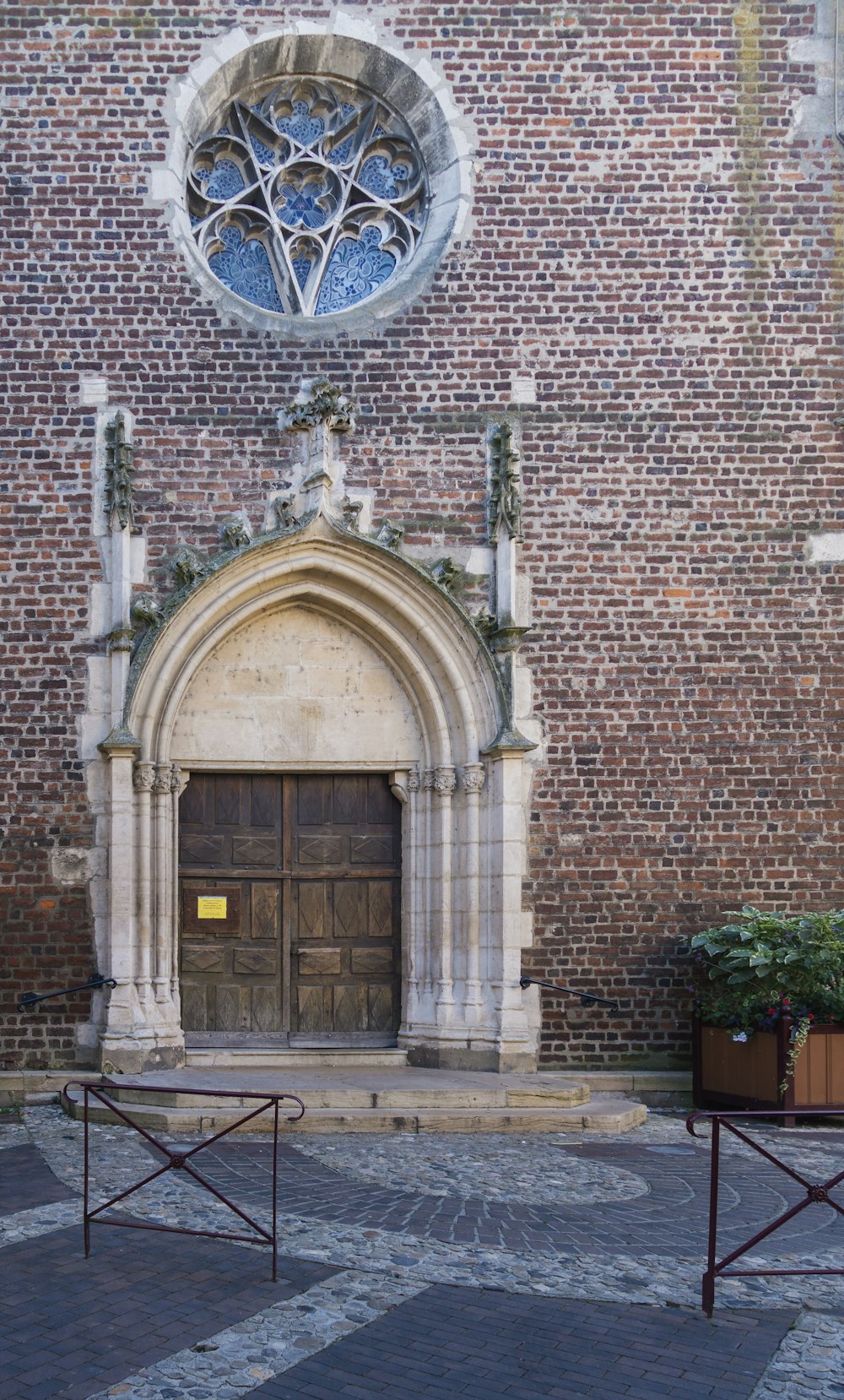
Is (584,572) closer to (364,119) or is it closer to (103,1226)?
(364,119)

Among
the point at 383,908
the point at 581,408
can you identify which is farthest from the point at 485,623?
the point at 383,908

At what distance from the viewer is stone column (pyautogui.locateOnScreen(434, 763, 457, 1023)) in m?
10.4

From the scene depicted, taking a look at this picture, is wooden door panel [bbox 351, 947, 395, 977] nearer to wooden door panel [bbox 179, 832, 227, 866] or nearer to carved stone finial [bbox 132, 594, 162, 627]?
wooden door panel [bbox 179, 832, 227, 866]

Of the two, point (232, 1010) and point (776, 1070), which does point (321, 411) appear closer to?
point (232, 1010)

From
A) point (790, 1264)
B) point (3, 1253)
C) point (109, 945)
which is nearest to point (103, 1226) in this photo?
point (3, 1253)

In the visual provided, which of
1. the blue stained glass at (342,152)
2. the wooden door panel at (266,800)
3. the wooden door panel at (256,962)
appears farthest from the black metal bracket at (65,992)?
the blue stained glass at (342,152)

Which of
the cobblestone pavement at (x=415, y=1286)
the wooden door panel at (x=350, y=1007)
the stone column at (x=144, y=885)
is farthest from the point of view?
the wooden door panel at (x=350, y=1007)

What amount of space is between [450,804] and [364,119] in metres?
5.92

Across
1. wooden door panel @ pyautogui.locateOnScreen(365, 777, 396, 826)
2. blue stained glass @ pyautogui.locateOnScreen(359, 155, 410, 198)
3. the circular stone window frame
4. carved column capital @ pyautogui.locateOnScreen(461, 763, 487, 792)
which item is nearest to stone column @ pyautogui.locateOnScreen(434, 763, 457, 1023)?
carved column capital @ pyautogui.locateOnScreen(461, 763, 487, 792)

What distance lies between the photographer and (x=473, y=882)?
10375 mm

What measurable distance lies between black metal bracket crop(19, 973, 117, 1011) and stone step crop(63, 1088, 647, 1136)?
0.88 m

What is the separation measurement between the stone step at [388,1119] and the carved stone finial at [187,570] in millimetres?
3785

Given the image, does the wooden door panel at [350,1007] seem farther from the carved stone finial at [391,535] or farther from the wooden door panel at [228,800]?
the carved stone finial at [391,535]

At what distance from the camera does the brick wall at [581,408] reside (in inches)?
409
